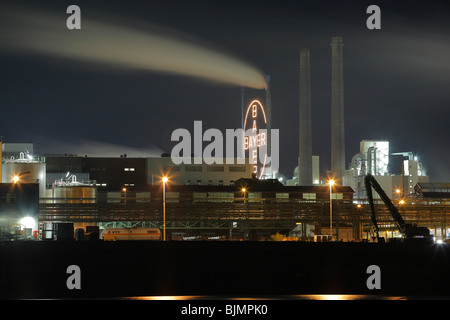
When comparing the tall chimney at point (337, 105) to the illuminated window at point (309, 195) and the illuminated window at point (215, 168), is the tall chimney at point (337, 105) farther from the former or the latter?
the illuminated window at point (215, 168)

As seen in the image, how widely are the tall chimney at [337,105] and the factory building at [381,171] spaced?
51.0 feet

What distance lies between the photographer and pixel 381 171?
13725cm

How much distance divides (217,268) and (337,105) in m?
92.2

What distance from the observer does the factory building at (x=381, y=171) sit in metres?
133

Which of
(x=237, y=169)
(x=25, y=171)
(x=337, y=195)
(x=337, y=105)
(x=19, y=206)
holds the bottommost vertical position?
(x=19, y=206)

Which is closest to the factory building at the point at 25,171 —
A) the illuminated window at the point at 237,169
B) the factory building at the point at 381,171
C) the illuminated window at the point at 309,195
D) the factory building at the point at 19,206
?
the factory building at the point at 19,206

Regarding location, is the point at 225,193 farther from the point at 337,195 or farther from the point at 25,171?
the point at 25,171

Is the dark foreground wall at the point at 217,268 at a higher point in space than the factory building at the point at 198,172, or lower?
lower

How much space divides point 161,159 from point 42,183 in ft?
162

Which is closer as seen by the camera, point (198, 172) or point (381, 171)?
point (198, 172)

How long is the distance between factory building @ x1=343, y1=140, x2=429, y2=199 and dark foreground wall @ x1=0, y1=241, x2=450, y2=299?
3885 inches

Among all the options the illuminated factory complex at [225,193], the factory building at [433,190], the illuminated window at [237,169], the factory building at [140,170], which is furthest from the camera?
the illuminated window at [237,169]

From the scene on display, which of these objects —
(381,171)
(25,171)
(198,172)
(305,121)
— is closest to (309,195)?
(305,121)
